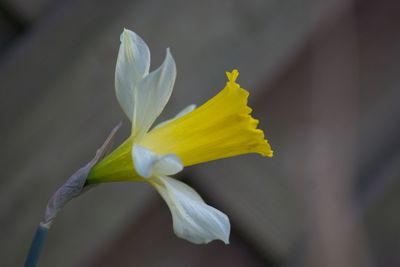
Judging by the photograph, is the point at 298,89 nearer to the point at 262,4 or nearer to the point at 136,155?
the point at 262,4

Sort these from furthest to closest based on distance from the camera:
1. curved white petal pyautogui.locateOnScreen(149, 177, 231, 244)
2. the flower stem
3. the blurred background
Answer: the blurred background
curved white petal pyautogui.locateOnScreen(149, 177, 231, 244)
the flower stem

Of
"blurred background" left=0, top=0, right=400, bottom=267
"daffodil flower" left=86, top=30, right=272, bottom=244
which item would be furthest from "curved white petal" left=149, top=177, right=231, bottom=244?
"blurred background" left=0, top=0, right=400, bottom=267

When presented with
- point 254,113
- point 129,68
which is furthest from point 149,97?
point 254,113

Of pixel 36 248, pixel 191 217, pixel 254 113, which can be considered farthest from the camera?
pixel 254 113

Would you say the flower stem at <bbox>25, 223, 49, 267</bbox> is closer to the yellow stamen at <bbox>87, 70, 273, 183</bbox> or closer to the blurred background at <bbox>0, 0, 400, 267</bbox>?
the yellow stamen at <bbox>87, 70, 273, 183</bbox>

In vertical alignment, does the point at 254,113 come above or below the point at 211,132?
below

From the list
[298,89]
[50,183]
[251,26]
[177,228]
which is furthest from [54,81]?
[177,228]

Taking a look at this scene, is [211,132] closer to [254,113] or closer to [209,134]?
[209,134]
